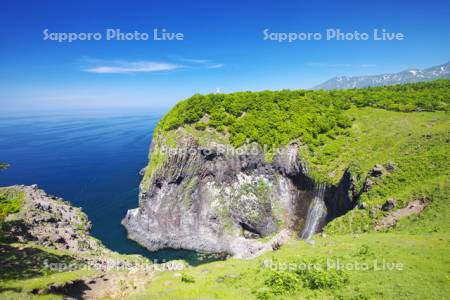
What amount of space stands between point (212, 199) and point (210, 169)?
6880 millimetres

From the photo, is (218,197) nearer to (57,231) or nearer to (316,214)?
(316,214)

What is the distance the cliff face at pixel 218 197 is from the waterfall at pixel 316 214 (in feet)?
0.69

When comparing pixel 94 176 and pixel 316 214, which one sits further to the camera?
pixel 94 176

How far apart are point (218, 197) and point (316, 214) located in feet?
70.8

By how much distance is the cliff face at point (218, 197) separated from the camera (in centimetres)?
5819

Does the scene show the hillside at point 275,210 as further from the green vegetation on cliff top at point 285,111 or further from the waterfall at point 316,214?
the green vegetation on cliff top at point 285,111

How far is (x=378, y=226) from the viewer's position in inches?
1335

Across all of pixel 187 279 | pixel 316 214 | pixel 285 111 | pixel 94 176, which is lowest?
pixel 316 214

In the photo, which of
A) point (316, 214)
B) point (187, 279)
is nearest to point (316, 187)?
point (316, 214)

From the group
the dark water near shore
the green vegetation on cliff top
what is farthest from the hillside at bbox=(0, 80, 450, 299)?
the dark water near shore

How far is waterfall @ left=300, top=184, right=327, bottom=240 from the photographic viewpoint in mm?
51438

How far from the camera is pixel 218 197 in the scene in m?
63.3

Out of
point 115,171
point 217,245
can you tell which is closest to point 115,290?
point 217,245

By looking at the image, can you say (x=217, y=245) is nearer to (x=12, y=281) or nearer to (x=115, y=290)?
(x=115, y=290)
